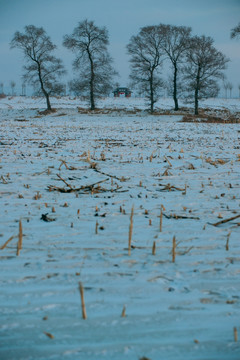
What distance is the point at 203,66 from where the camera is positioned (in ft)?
88.8

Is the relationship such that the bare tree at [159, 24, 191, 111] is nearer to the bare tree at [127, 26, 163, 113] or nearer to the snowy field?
the bare tree at [127, 26, 163, 113]

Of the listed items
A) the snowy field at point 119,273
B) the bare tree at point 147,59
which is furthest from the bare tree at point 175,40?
the snowy field at point 119,273

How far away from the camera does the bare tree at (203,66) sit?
86.5ft

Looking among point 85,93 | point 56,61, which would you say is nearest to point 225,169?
point 85,93

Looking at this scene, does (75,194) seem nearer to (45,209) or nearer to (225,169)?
(45,209)

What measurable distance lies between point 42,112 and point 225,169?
27.5 metres

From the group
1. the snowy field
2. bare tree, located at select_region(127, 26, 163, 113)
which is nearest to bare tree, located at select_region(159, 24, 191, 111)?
bare tree, located at select_region(127, 26, 163, 113)

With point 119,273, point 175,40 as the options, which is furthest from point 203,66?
point 119,273

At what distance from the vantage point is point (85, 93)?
98.3 ft

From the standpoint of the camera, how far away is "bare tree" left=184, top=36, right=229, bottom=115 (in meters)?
26.4

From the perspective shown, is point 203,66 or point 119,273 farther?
point 203,66

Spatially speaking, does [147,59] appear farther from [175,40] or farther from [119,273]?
[119,273]

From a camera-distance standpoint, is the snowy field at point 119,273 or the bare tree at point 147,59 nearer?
the snowy field at point 119,273

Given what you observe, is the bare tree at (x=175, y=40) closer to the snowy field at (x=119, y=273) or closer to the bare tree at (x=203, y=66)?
the bare tree at (x=203, y=66)
